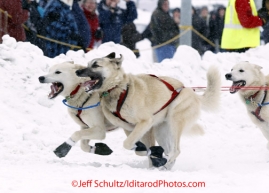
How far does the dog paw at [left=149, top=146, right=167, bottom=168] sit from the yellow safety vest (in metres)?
4.66

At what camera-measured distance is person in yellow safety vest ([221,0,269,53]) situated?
9812 mm

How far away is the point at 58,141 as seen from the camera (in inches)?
277

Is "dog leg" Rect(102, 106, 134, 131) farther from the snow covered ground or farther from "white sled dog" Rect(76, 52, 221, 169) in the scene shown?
the snow covered ground

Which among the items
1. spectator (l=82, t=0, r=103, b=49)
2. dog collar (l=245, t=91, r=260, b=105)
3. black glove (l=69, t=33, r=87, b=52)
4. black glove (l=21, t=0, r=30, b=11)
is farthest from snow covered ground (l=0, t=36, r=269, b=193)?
spectator (l=82, t=0, r=103, b=49)

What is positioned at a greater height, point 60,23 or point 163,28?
point 60,23

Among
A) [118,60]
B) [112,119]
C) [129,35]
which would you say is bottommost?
[129,35]

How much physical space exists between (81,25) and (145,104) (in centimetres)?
391

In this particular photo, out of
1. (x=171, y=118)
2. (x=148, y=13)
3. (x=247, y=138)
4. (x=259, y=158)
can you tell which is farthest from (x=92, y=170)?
(x=148, y=13)

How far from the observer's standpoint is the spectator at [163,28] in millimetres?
10573

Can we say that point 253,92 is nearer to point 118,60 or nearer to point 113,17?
point 118,60

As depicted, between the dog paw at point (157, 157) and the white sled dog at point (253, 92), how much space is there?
1.37 metres

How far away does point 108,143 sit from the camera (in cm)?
750

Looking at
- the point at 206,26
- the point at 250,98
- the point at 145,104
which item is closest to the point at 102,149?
the point at 145,104

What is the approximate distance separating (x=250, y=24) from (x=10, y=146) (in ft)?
16.7
